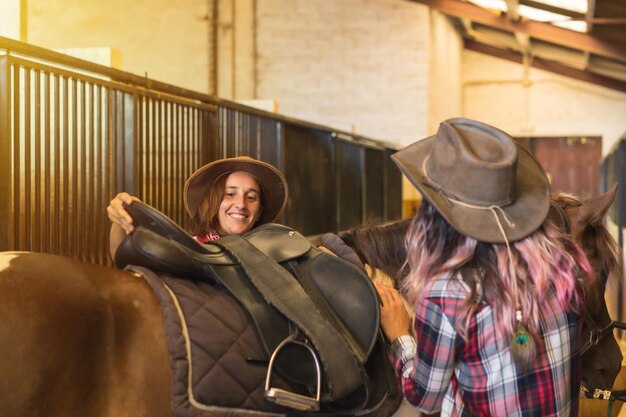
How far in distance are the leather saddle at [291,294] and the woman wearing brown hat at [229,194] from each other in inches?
23.0

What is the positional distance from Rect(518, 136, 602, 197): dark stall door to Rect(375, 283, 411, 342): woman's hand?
1142cm

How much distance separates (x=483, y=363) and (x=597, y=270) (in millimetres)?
637

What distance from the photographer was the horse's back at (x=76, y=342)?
128 centimetres

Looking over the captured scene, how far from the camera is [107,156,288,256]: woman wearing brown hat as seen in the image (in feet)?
7.59

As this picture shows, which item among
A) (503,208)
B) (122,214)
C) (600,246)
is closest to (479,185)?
Result: (503,208)

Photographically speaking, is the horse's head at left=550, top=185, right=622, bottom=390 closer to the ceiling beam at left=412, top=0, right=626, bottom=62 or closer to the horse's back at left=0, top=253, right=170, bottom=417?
the horse's back at left=0, top=253, right=170, bottom=417

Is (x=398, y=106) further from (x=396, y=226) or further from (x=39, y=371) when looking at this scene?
(x=39, y=371)

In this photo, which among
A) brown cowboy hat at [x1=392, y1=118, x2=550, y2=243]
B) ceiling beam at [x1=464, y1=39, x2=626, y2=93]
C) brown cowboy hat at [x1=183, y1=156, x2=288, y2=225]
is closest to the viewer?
brown cowboy hat at [x1=392, y1=118, x2=550, y2=243]

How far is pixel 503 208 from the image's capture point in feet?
4.25

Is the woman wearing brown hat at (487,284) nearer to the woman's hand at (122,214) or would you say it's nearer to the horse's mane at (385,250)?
the horse's mane at (385,250)

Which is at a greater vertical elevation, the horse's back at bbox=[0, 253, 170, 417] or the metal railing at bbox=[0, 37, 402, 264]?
the metal railing at bbox=[0, 37, 402, 264]

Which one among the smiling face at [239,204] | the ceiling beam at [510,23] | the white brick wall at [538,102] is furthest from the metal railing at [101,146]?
the white brick wall at [538,102]

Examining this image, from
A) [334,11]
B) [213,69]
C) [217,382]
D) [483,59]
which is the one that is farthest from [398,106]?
[217,382]

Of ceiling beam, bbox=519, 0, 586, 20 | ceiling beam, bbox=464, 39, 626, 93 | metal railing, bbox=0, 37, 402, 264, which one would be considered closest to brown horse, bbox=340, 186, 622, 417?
metal railing, bbox=0, 37, 402, 264
